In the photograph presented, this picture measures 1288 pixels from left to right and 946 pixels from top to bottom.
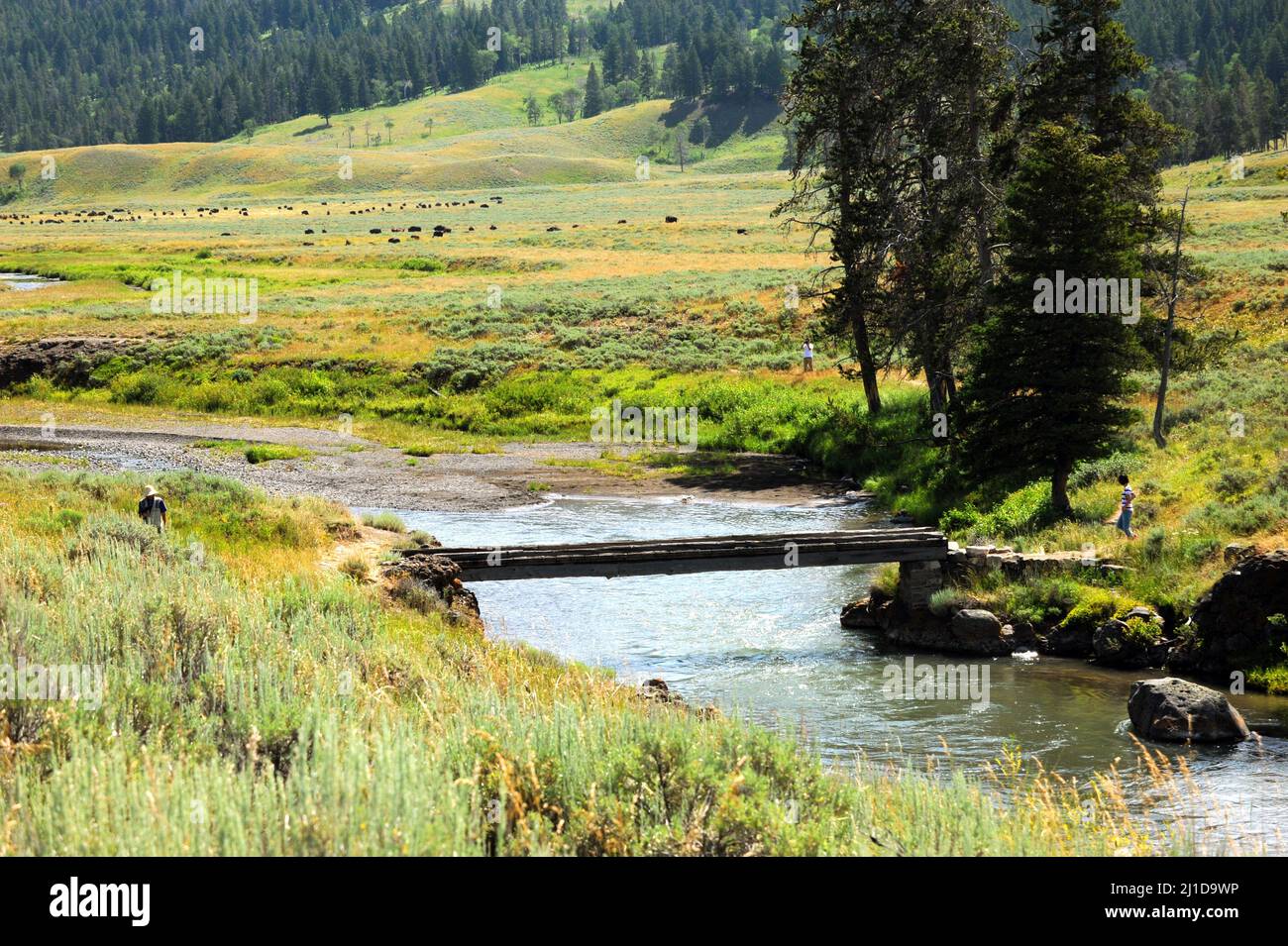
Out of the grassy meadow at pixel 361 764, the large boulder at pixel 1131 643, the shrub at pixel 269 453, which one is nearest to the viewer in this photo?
the grassy meadow at pixel 361 764

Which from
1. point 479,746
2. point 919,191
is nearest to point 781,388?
point 919,191

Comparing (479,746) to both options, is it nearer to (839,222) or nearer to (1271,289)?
(839,222)

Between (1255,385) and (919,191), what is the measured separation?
400 inches

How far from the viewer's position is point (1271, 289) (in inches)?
1801

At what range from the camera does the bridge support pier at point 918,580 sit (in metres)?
23.1

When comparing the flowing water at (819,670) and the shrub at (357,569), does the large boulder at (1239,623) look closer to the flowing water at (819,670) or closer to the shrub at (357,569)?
the flowing water at (819,670)

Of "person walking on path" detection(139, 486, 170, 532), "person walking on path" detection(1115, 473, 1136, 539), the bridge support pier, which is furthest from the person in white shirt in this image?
"person walking on path" detection(139, 486, 170, 532)

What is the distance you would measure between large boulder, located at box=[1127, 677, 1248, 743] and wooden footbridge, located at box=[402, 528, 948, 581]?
6781 millimetres

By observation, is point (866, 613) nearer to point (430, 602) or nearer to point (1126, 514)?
point (1126, 514)

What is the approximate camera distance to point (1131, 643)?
66.7ft

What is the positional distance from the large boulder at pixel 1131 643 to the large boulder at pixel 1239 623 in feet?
1.12

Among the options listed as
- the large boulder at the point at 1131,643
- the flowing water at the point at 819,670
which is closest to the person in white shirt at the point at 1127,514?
the large boulder at the point at 1131,643

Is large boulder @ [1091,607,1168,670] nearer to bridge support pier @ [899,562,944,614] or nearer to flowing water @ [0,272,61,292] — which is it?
bridge support pier @ [899,562,944,614]

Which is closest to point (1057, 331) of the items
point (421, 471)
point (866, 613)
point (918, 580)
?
point (918, 580)
